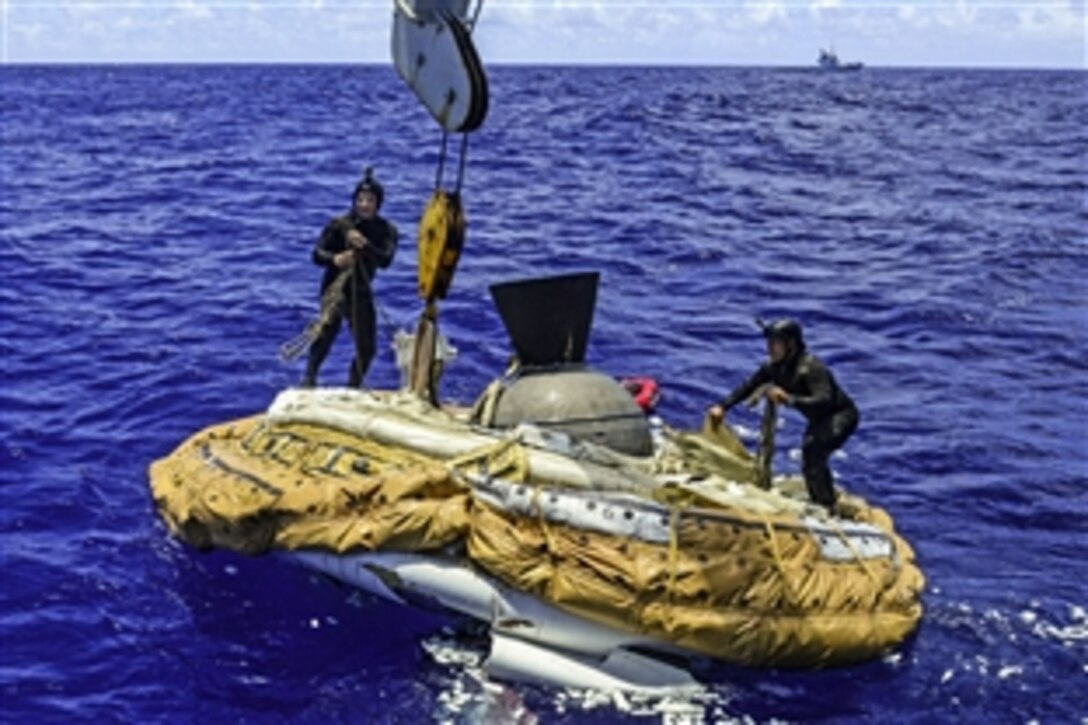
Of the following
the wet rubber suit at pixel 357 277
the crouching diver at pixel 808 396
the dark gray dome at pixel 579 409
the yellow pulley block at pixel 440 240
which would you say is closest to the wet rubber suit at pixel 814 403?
the crouching diver at pixel 808 396

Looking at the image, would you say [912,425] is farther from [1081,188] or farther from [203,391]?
[1081,188]

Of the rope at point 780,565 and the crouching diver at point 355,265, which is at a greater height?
the crouching diver at point 355,265

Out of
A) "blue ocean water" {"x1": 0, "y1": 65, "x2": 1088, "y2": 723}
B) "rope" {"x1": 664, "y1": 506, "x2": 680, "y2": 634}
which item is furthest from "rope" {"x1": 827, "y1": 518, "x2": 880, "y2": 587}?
"rope" {"x1": 664, "y1": 506, "x2": 680, "y2": 634}

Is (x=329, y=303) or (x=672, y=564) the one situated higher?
(x=329, y=303)

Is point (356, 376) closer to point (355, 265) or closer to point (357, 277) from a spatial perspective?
point (357, 277)

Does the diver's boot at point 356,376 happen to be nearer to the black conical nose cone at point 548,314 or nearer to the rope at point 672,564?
the black conical nose cone at point 548,314

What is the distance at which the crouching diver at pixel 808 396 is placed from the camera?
9.09m

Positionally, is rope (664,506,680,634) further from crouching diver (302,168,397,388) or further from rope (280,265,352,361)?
rope (280,265,352,361)

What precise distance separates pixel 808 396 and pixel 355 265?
383 cm

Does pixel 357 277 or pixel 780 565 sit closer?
pixel 780 565

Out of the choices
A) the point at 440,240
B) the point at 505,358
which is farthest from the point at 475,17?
the point at 505,358

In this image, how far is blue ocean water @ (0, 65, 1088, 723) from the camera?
320 inches

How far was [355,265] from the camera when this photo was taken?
10875 mm

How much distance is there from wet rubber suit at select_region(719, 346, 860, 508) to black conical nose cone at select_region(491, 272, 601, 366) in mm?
1150
